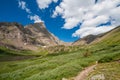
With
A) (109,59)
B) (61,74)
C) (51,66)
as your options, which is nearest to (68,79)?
(61,74)

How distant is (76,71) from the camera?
45.4 metres

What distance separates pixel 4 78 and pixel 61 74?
36.1 metres

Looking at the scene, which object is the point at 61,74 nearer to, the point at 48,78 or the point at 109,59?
the point at 48,78

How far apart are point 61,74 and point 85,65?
1172 centimetres

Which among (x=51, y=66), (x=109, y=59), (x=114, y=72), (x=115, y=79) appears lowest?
(x=115, y=79)

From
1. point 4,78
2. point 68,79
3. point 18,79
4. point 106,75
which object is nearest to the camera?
point 106,75

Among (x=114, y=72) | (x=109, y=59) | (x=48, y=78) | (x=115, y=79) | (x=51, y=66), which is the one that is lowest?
(x=115, y=79)

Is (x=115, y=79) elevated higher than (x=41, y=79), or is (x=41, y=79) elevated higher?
(x=41, y=79)

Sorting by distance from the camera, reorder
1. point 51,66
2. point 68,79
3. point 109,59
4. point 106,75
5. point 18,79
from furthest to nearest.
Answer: point 51,66 → point 18,79 → point 109,59 → point 68,79 → point 106,75

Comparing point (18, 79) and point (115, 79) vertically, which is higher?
point (18, 79)

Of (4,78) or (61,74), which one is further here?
(4,78)

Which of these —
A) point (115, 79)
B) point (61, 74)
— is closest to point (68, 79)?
point (61, 74)

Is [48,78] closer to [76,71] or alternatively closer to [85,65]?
[76,71]

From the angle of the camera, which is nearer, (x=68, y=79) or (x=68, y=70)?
(x=68, y=79)
